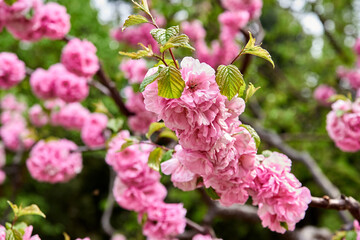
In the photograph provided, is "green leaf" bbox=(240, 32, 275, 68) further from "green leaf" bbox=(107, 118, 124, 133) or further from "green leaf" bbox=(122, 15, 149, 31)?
"green leaf" bbox=(107, 118, 124, 133)

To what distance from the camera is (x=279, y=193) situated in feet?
3.19

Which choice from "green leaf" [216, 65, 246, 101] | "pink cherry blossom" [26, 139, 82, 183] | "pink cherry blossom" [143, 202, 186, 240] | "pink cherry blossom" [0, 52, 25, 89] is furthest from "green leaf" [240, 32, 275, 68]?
"pink cherry blossom" [0, 52, 25, 89]

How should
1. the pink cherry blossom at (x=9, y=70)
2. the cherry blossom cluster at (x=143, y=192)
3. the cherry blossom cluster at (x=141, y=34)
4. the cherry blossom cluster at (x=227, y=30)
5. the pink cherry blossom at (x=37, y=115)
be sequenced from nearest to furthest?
1. the cherry blossom cluster at (x=143, y=192)
2. the pink cherry blossom at (x=9, y=70)
3. the cherry blossom cluster at (x=227, y=30)
4. the cherry blossom cluster at (x=141, y=34)
5. the pink cherry blossom at (x=37, y=115)

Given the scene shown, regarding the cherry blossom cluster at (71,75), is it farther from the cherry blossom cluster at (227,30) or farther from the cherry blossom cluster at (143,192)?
the cherry blossom cluster at (227,30)

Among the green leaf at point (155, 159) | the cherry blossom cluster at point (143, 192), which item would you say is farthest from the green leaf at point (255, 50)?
the cherry blossom cluster at point (143, 192)

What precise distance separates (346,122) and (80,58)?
1.54 meters

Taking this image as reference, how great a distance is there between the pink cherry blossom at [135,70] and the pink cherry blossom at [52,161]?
662 mm

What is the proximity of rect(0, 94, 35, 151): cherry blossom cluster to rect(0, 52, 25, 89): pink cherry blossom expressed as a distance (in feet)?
3.93

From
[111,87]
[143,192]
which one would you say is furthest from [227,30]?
[143,192]

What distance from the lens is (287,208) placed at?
0.98 metres

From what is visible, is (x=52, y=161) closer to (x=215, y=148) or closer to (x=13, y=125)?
(x=215, y=148)

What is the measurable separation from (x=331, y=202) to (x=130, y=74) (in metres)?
1.77

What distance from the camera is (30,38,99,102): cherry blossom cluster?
7.16 ft

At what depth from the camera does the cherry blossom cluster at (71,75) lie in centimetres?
218
